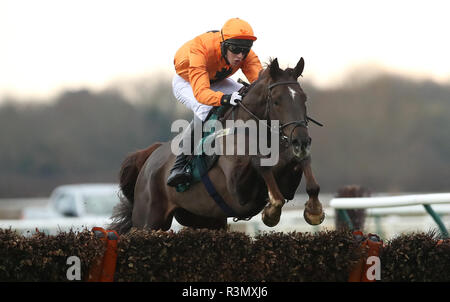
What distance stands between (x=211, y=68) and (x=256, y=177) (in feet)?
3.53

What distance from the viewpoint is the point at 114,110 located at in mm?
24469

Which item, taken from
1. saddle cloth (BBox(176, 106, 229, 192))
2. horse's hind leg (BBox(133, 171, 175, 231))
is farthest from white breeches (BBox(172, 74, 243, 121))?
horse's hind leg (BBox(133, 171, 175, 231))

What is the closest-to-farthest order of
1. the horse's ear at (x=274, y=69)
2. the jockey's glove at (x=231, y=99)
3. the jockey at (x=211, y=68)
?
the horse's ear at (x=274, y=69), the jockey's glove at (x=231, y=99), the jockey at (x=211, y=68)

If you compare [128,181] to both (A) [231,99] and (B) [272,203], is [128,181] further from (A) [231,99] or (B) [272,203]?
(B) [272,203]

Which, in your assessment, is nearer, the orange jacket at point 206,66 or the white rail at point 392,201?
the orange jacket at point 206,66

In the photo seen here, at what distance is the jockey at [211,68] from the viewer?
5754 millimetres

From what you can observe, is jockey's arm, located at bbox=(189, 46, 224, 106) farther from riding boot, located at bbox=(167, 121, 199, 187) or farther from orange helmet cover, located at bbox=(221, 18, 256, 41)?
riding boot, located at bbox=(167, 121, 199, 187)

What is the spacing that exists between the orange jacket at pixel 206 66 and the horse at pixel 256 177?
250 mm

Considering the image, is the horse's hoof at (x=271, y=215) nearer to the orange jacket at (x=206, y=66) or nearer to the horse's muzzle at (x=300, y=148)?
the horse's muzzle at (x=300, y=148)

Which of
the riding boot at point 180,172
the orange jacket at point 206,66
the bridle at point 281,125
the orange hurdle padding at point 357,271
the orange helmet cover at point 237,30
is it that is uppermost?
the orange helmet cover at point 237,30

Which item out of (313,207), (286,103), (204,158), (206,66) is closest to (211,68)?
(206,66)

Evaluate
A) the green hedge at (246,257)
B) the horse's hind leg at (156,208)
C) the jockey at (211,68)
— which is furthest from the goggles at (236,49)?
the green hedge at (246,257)

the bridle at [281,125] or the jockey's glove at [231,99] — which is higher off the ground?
the jockey's glove at [231,99]
